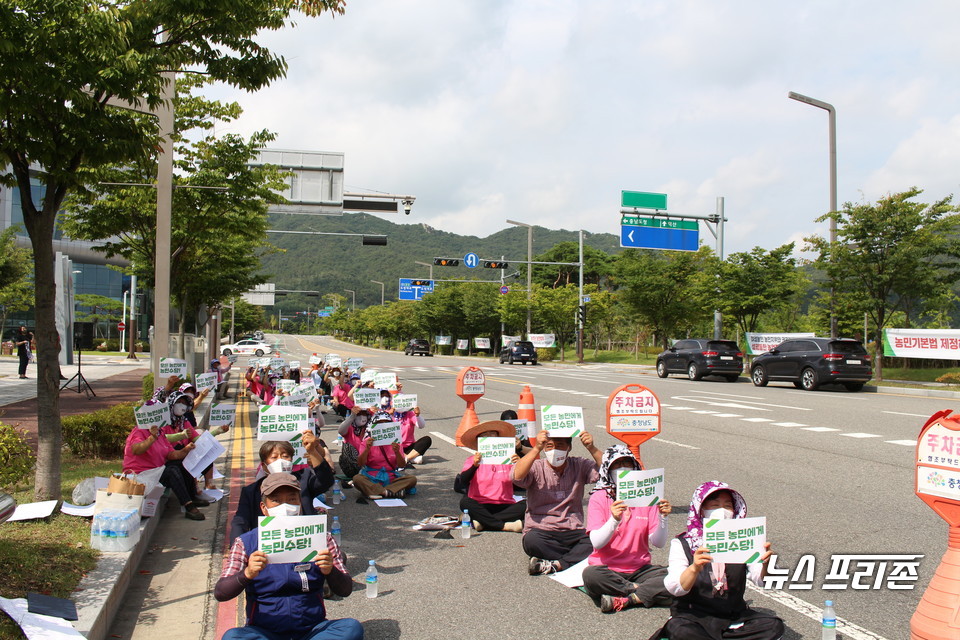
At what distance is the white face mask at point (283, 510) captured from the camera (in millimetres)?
4098

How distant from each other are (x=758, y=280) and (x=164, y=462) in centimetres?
3038

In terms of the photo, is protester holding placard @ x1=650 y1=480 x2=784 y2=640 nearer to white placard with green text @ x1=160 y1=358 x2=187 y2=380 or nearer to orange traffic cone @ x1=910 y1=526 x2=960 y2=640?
orange traffic cone @ x1=910 y1=526 x2=960 y2=640

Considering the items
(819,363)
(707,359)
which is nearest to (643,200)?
(707,359)

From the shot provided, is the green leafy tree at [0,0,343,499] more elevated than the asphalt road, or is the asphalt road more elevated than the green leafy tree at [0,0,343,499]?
the green leafy tree at [0,0,343,499]

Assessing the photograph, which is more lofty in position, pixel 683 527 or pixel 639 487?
pixel 639 487

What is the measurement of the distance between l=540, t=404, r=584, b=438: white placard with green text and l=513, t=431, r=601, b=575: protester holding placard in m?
0.06

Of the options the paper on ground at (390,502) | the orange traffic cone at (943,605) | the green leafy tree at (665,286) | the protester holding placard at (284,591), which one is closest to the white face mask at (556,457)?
the protester holding placard at (284,591)

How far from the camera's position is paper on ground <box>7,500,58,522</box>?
6.21 meters

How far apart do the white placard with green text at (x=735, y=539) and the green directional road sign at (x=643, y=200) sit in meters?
26.6

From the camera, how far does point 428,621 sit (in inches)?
192

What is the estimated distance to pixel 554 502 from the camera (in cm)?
608

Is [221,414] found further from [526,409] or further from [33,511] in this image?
[526,409]

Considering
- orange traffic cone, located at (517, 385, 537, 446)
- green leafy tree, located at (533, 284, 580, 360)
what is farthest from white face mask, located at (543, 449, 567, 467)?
green leafy tree, located at (533, 284, 580, 360)

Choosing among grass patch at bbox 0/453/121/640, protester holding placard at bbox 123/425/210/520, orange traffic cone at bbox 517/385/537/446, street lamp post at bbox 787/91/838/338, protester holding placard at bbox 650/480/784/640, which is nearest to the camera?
protester holding placard at bbox 650/480/784/640
